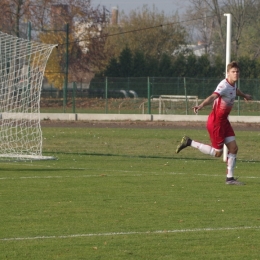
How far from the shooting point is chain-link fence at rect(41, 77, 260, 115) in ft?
129

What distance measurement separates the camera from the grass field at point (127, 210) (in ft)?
24.7

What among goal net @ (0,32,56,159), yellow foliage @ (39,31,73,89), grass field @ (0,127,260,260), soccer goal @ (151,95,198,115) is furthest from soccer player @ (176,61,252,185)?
yellow foliage @ (39,31,73,89)

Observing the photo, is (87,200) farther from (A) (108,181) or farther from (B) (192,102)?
(B) (192,102)

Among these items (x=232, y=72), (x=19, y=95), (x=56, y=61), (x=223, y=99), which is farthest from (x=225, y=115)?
(x=56, y=61)

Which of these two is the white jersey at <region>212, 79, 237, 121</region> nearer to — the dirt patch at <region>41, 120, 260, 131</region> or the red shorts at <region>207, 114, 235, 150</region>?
the red shorts at <region>207, 114, 235, 150</region>

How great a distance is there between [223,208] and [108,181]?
344 cm

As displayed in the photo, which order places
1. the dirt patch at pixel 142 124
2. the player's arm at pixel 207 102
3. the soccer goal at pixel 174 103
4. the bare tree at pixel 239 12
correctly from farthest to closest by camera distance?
the bare tree at pixel 239 12 < the soccer goal at pixel 174 103 < the dirt patch at pixel 142 124 < the player's arm at pixel 207 102

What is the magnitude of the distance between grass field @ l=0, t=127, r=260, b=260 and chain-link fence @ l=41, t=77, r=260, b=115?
2108cm

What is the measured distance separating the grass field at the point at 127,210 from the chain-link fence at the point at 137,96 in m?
21.1

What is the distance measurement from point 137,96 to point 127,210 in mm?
31029

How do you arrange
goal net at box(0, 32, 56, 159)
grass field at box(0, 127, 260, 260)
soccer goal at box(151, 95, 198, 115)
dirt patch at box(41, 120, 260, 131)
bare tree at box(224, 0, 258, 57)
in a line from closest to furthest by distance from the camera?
grass field at box(0, 127, 260, 260)
goal net at box(0, 32, 56, 159)
dirt patch at box(41, 120, 260, 131)
soccer goal at box(151, 95, 198, 115)
bare tree at box(224, 0, 258, 57)

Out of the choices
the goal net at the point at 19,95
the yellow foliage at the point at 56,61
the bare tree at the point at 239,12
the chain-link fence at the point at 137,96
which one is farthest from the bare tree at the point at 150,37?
the goal net at the point at 19,95

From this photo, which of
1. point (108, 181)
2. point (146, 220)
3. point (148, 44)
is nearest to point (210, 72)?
point (148, 44)

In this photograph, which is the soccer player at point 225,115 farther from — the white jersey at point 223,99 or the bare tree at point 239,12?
the bare tree at point 239,12
